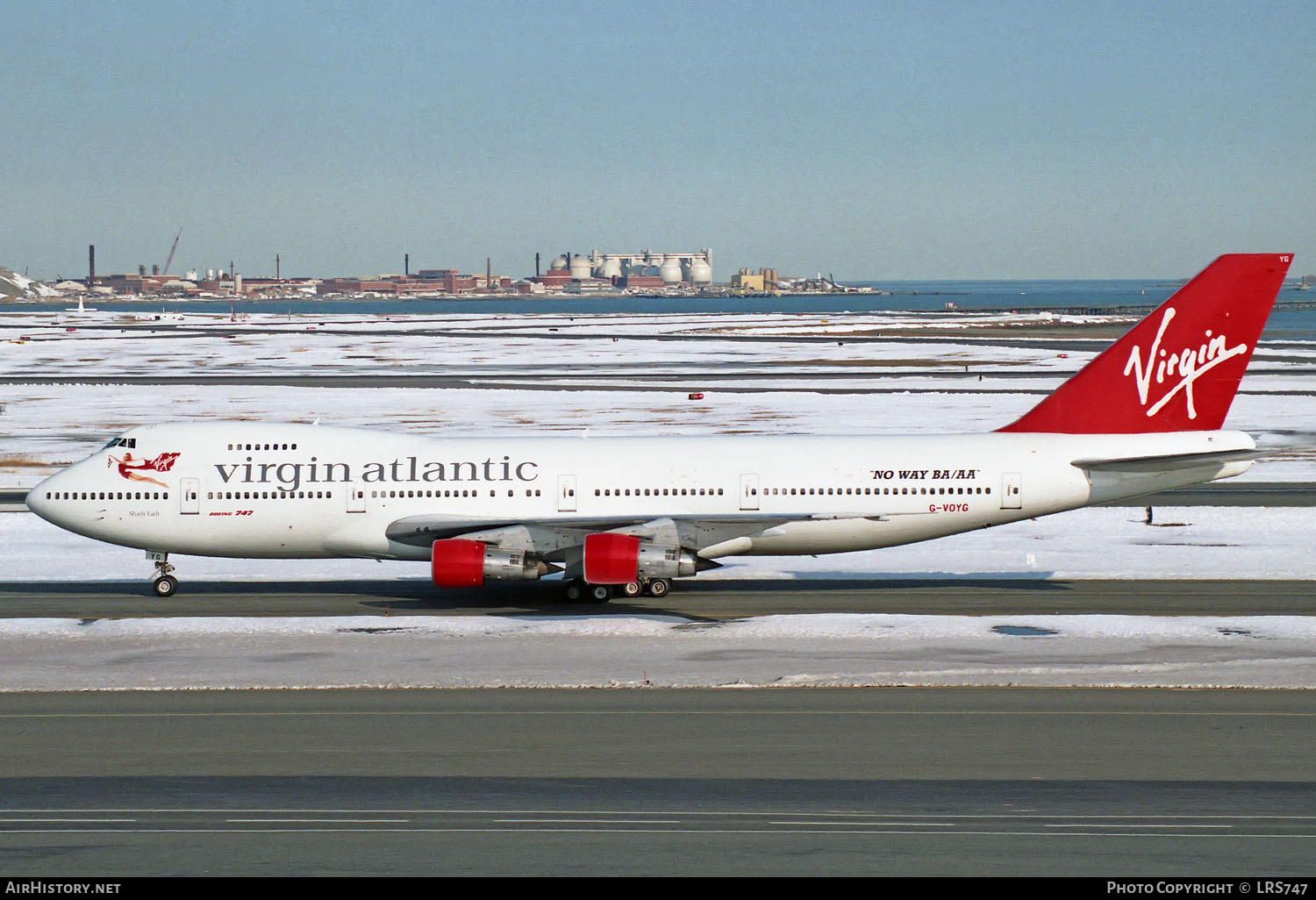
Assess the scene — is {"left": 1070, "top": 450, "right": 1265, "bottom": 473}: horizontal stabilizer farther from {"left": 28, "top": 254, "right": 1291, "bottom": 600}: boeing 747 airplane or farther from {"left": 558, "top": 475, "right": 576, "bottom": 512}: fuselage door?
{"left": 558, "top": 475, "right": 576, "bottom": 512}: fuselage door

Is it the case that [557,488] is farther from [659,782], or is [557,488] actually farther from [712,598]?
[659,782]

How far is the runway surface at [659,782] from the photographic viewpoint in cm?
1695

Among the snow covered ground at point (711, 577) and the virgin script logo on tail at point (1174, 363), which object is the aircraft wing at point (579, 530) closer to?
the snow covered ground at point (711, 577)

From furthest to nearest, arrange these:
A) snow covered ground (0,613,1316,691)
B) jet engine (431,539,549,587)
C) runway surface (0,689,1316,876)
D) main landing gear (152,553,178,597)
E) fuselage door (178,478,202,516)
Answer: main landing gear (152,553,178,597) → fuselage door (178,478,202,516) → jet engine (431,539,549,587) → snow covered ground (0,613,1316,691) → runway surface (0,689,1316,876)

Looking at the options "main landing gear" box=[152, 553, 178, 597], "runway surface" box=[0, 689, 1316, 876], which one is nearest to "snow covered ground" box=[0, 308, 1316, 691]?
"runway surface" box=[0, 689, 1316, 876]

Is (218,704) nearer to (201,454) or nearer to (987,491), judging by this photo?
(201,454)

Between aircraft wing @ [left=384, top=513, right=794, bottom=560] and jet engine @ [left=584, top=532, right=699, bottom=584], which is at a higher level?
aircraft wing @ [left=384, top=513, right=794, bottom=560]

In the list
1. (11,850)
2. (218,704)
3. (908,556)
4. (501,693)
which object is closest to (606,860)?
(11,850)

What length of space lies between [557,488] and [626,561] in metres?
3.54

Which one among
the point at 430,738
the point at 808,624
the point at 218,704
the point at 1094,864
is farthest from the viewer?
the point at 808,624

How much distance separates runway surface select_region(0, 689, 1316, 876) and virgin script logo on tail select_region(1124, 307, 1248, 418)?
39.0ft

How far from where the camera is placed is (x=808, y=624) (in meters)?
31.5

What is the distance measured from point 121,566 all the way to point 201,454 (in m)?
6.53

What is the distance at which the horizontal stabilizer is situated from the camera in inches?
1332
